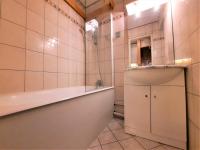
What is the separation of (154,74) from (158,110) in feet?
1.26

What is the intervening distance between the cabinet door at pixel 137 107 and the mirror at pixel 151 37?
52 centimetres

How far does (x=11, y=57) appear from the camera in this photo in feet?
3.48

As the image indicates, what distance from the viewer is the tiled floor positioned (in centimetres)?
104

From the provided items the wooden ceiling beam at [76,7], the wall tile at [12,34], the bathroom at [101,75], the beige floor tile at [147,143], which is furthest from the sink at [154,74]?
the wooden ceiling beam at [76,7]

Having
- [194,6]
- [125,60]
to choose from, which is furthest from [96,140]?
[194,6]

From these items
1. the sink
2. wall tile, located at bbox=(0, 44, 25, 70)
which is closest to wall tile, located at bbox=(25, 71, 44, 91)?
wall tile, located at bbox=(0, 44, 25, 70)

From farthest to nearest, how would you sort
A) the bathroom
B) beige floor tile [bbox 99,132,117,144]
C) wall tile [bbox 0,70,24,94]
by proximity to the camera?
beige floor tile [bbox 99,132,117,144] → wall tile [bbox 0,70,24,94] → the bathroom

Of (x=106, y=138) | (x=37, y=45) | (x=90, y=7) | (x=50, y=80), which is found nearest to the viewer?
(x=106, y=138)

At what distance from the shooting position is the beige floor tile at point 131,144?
104cm

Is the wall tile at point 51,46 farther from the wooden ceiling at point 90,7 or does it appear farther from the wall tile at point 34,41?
the wooden ceiling at point 90,7

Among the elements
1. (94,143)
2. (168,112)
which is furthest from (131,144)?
(168,112)

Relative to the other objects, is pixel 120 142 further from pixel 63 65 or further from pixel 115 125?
pixel 63 65

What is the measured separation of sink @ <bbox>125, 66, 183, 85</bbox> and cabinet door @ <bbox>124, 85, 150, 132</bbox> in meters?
0.10

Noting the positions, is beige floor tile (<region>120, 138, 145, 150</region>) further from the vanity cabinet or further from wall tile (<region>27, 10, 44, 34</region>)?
wall tile (<region>27, 10, 44, 34</region>)
